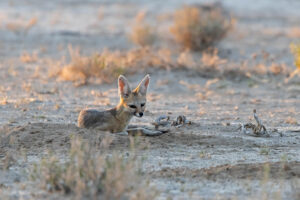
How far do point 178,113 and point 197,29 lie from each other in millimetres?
7007

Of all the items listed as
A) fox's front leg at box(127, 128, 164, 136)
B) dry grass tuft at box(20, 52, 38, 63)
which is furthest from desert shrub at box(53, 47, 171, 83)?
fox's front leg at box(127, 128, 164, 136)

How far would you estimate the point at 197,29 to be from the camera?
16672 millimetres

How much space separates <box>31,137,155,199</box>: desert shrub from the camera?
504 cm

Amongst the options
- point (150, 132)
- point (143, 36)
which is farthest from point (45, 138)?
point (143, 36)

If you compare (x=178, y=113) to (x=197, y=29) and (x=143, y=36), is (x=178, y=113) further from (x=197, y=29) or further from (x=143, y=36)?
(x=143, y=36)

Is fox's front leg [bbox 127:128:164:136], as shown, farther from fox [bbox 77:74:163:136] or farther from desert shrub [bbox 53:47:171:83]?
desert shrub [bbox 53:47:171:83]

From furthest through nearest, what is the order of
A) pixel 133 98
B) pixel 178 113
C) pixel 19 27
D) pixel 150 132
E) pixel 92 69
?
pixel 19 27
pixel 92 69
pixel 178 113
pixel 150 132
pixel 133 98

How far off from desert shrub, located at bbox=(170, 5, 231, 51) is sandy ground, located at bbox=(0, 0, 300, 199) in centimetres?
53

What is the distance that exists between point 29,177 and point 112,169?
30.9 inches

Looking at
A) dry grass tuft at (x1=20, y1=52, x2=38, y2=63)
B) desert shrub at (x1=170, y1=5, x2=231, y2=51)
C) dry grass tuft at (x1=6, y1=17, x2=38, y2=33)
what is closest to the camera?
dry grass tuft at (x1=20, y1=52, x2=38, y2=63)

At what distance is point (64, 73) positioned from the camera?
42.6 feet

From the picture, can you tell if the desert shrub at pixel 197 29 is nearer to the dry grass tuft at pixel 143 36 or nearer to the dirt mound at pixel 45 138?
the dry grass tuft at pixel 143 36

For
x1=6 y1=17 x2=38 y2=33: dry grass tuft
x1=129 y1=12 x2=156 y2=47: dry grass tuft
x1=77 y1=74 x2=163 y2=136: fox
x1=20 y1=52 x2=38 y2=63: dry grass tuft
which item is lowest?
x1=77 y1=74 x2=163 y2=136: fox

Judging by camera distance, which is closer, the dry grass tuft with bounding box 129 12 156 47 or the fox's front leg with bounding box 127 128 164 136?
the fox's front leg with bounding box 127 128 164 136
